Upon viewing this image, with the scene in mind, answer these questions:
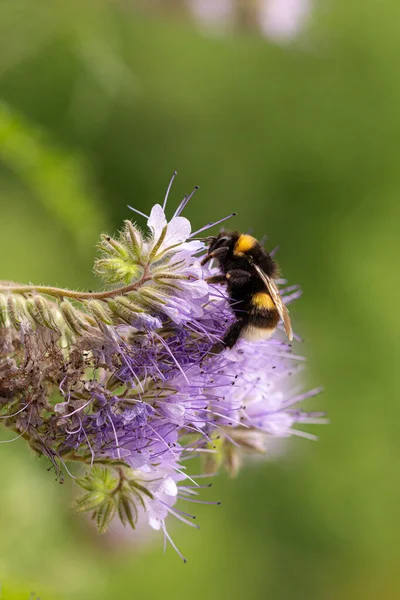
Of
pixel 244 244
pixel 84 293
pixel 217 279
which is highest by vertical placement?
pixel 244 244

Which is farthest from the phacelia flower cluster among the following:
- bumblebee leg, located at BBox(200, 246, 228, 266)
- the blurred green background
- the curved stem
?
the blurred green background

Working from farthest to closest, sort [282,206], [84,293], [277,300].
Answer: [282,206]
[277,300]
[84,293]

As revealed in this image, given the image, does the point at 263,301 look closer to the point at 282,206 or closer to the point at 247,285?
the point at 247,285

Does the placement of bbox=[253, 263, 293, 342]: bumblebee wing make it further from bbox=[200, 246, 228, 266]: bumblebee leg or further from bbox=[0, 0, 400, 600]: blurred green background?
bbox=[0, 0, 400, 600]: blurred green background

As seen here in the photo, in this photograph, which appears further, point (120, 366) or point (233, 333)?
point (233, 333)

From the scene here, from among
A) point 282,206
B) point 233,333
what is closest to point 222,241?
point 233,333

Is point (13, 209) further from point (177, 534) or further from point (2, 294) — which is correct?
point (2, 294)

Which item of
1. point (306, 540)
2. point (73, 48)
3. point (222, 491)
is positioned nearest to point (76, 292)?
point (73, 48)

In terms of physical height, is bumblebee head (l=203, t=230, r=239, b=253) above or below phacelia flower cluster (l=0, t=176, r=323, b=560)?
above
